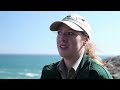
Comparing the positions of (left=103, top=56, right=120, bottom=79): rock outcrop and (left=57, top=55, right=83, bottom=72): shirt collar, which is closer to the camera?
(left=57, top=55, right=83, bottom=72): shirt collar

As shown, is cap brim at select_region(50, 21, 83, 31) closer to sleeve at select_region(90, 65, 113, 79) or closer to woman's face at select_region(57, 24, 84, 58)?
woman's face at select_region(57, 24, 84, 58)

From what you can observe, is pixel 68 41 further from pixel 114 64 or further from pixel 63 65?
pixel 114 64

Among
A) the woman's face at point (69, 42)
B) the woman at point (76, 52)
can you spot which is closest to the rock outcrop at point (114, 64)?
the woman at point (76, 52)

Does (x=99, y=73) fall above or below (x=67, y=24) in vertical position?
below

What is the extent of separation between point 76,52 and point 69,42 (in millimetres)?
78

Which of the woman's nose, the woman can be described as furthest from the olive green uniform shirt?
the woman's nose

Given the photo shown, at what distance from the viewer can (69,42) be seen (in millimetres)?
1704

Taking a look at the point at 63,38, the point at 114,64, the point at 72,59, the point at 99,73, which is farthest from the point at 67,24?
the point at 114,64

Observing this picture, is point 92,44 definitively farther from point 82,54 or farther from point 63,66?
point 63,66

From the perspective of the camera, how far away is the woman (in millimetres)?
1707

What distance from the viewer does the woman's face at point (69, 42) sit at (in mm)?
1706

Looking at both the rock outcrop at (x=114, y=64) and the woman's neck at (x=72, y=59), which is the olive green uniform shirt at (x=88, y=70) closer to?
the woman's neck at (x=72, y=59)
